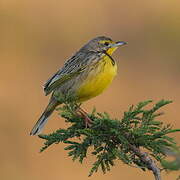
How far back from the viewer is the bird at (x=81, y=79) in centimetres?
529

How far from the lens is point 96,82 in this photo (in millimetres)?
5297

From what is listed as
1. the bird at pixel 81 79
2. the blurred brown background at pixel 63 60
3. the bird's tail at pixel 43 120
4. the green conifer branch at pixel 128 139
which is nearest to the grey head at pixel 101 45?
the bird at pixel 81 79

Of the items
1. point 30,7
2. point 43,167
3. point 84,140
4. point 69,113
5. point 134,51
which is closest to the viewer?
point 84,140

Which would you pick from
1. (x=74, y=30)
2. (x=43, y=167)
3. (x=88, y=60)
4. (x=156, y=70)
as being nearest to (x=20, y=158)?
(x=43, y=167)

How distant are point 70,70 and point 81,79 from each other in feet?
0.62

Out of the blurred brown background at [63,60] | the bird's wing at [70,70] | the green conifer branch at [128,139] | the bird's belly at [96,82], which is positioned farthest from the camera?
the blurred brown background at [63,60]

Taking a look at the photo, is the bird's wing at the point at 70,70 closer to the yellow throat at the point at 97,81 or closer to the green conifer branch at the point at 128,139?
the yellow throat at the point at 97,81

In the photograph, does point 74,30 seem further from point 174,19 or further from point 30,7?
point 174,19

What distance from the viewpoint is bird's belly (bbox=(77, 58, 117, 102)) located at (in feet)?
17.3

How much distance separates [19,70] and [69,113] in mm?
9678

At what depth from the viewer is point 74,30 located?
15.0 metres

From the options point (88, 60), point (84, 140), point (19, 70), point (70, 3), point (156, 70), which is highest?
point (70, 3)

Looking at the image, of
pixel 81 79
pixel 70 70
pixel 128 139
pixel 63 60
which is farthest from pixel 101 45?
pixel 63 60

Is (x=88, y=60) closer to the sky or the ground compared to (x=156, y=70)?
closer to the ground
